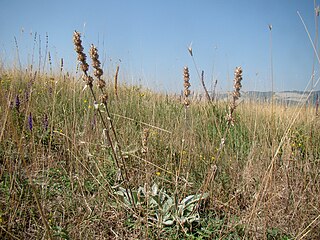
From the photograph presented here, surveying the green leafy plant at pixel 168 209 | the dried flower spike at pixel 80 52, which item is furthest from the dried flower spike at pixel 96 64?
the green leafy plant at pixel 168 209

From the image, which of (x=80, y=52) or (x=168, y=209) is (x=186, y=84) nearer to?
(x=80, y=52)

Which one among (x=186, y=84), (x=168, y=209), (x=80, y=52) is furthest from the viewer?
(x=168, y=209)

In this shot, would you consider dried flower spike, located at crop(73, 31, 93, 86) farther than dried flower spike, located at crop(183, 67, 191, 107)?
No

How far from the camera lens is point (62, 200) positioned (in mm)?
1405

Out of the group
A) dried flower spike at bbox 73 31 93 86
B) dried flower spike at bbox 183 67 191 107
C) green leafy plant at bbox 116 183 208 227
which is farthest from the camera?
green leafy plant at bbox 116 183 208 227

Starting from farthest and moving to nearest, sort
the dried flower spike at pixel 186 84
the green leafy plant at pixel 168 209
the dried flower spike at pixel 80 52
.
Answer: the green leafy plant at pixel 168 209
the dried flower spike at pixel 186 84
the dried flower spike at pixel 80 52

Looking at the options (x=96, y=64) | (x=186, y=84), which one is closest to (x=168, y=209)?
(x=186, y=84)

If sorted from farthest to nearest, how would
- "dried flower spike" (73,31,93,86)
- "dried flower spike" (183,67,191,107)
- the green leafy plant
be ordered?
the green leafy plant < "dried flower spike" (183,67,191,107) < "dried flower spike" (73,31,93,86)

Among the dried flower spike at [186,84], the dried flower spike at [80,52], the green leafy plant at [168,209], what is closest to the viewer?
the dried flower spike at [80,52]

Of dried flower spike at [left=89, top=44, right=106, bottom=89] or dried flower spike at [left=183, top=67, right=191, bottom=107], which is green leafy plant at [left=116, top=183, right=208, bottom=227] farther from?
dried flower spike at [left=89, top=44, right=106, bottom=89]

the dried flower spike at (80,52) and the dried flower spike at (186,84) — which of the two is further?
the dried flower spike at (186,84)

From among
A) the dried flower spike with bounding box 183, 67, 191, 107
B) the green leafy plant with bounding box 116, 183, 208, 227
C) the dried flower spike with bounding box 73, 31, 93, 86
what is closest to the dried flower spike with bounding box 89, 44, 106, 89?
the dried flower spike with bounding box 73, 31, 93, 86

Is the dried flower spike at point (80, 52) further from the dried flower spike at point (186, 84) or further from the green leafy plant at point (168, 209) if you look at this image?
the green leafy plant at point (168, 209)

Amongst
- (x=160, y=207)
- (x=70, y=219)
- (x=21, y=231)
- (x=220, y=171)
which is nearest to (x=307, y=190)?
(x=220, y=171)
